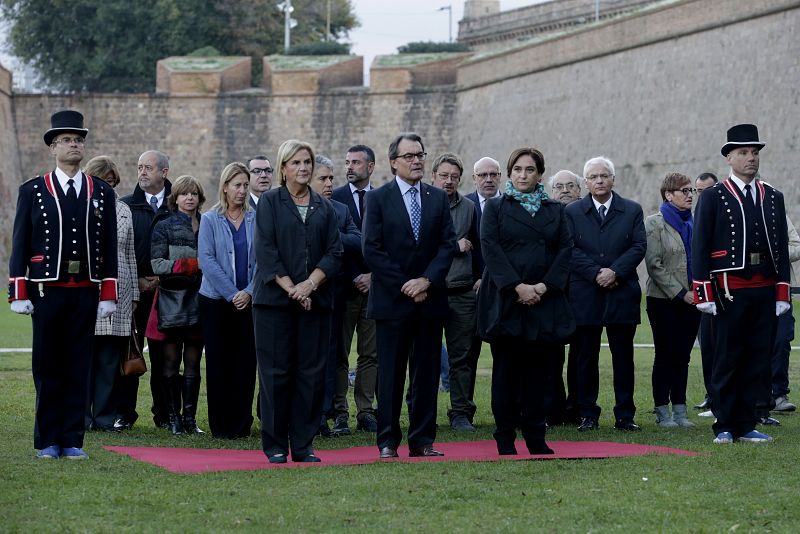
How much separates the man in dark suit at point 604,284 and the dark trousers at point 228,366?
229 centimetres

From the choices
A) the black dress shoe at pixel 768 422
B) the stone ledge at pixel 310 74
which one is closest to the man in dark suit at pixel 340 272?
the black dress shoe at pixel 768 422

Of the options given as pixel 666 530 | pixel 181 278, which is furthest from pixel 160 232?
pixel 666 530

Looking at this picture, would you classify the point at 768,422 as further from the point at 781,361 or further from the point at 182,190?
the point at 182,190

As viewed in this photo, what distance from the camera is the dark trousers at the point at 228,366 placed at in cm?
939

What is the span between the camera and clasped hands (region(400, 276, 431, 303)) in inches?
324

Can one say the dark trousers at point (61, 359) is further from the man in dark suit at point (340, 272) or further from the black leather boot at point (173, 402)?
the man in dark suit at point (340, 272)

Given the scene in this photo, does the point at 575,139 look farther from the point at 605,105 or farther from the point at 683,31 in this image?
the point at 683,31

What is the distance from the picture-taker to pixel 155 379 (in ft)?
32.8

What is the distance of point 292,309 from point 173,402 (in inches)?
77.9

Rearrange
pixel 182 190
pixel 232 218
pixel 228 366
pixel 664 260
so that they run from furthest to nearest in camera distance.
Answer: pixel 664 260, pixel 182 190, pixel 232 218, pixel 228 366

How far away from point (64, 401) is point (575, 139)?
2855cm

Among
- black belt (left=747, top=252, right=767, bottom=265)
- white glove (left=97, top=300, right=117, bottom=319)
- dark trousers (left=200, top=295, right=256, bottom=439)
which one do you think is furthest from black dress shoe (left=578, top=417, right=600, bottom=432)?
white glove (left=97, top=300, right=117, bottom=319)

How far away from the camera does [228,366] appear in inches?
371

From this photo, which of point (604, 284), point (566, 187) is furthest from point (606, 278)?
point (566, 187)
